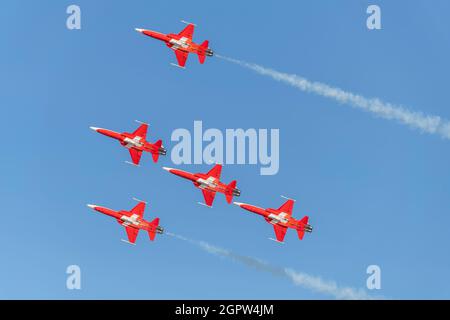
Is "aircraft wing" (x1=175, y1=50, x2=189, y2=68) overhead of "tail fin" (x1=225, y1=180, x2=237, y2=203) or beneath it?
overhead

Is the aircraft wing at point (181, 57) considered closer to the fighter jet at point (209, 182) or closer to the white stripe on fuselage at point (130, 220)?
the fighter jet at point (209, 182)

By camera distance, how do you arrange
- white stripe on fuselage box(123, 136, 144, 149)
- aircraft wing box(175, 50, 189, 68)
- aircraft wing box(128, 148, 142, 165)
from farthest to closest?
aircraft wing box(175, 50, 189, 68) → aircraft wing box(128, 148, 142, 165) → white stripe on fuselage box(123, 136, 144, 149)

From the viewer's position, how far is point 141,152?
5320 inches

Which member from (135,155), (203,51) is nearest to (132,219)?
(135,155)

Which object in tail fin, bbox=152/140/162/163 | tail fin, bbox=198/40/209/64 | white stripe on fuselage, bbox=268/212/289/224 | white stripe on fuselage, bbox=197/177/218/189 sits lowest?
white stripe on fuselage, bbox=268/212/289/224

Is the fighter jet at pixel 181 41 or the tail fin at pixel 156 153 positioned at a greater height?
the fighter jet at pixel 181 41

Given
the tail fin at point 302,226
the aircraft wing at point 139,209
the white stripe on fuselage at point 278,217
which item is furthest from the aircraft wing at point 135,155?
the tail fin at point 302,226

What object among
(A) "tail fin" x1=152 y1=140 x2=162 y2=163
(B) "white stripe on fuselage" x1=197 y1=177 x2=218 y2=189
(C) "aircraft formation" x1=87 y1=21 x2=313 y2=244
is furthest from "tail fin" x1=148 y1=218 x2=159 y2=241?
(A) "tail fin" x1=152 y1=140 x2=162 y2=163

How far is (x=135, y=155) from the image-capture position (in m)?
135

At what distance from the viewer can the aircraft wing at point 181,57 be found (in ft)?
444

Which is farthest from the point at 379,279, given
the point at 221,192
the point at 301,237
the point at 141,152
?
the point at 141,152

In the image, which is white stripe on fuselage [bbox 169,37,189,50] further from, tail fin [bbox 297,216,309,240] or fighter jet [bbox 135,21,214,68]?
tail fin [bbox 297,216,309,240]

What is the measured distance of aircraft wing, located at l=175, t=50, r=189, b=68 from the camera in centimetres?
13525
